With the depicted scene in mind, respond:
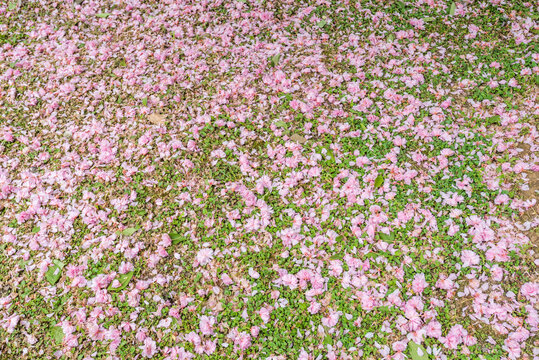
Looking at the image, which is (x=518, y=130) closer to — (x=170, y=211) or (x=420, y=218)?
(x=420, y=218)

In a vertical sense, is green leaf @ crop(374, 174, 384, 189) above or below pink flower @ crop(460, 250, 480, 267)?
above

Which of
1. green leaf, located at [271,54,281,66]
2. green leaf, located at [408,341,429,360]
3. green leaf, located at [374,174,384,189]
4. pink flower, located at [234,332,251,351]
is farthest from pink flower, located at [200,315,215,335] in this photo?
green leaf, located at [271,54,281,66]

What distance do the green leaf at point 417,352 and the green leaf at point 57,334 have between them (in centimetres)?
294

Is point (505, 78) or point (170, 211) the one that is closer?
point (170, 211)

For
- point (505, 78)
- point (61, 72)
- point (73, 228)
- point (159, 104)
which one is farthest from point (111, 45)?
point (505, 78)

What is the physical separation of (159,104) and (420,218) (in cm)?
332

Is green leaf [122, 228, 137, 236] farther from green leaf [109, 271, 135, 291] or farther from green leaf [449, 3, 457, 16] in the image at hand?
green leaf [449, 3, 457, 16]

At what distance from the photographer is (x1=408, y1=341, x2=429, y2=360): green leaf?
2814 millimetres

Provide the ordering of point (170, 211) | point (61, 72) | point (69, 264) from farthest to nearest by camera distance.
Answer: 1. point (61, 72)
2. point (170, 211)
3. point (69, 264)

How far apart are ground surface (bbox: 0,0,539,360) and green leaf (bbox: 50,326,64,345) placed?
0.08ft

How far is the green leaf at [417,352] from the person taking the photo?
2.81m

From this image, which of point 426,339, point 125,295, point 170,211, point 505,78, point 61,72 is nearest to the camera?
point 426,339

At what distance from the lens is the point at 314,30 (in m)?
5.11

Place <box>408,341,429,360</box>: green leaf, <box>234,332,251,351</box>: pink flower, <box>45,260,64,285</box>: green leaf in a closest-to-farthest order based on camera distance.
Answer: <box>408,341,429,360</box>: green leaf < <box>234,332,251,351</box>: pink flower < <box>45,260,64,285</box>: green leaf
